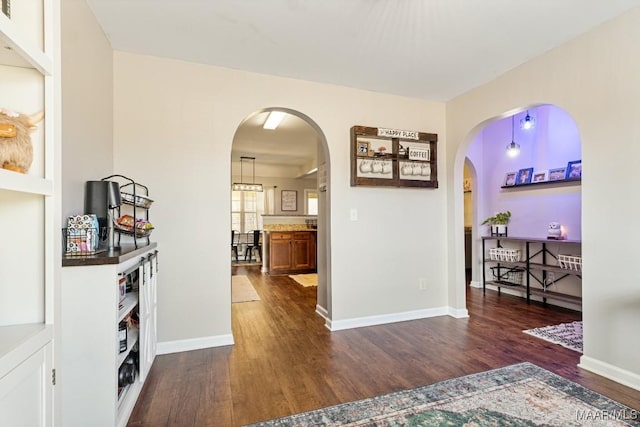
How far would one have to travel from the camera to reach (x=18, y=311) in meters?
0.98

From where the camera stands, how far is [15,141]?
36.2 inches

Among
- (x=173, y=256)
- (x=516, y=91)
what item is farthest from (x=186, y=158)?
(x=516, y=91)

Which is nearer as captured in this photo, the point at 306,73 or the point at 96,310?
the point at 96,310

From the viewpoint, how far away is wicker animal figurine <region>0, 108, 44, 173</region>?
2.93ft

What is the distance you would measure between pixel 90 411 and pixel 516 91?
12.6 feet

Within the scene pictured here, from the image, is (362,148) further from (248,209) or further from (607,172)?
(248,209)

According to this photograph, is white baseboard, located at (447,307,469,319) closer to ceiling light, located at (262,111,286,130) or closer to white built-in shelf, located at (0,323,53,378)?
ceiling light, located at (262,111,286,130)

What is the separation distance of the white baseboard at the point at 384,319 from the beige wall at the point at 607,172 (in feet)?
4.79

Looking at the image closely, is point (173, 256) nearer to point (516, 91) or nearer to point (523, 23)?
point (523, 23)

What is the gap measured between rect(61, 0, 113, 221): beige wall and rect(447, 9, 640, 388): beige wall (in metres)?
3.44

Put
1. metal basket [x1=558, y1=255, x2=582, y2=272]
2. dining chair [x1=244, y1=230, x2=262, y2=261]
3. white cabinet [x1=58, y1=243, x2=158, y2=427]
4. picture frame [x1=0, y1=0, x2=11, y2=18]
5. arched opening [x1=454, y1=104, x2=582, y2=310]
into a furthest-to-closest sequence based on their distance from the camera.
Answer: dining chair [x1=244, y1=230, x2=262, y2=261] → arched opening [x1=454, y1=104, x2=582, y2=310] → metal basket [x1=558, y1=255, x2=582, y2=272] → white cabinet [x1=58, y1=243, x2=158, y2=427] → picture frame [x1=0, y1=0, x2=11, y2=18]

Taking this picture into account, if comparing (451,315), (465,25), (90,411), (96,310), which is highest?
(465,25)

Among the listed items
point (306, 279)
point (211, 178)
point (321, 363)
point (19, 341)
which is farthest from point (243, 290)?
point (19, 341)

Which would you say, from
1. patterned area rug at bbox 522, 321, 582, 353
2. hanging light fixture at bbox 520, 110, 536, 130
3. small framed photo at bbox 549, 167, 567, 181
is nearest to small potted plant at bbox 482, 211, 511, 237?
small framed photo at bbox 549, 167, 567, 181
